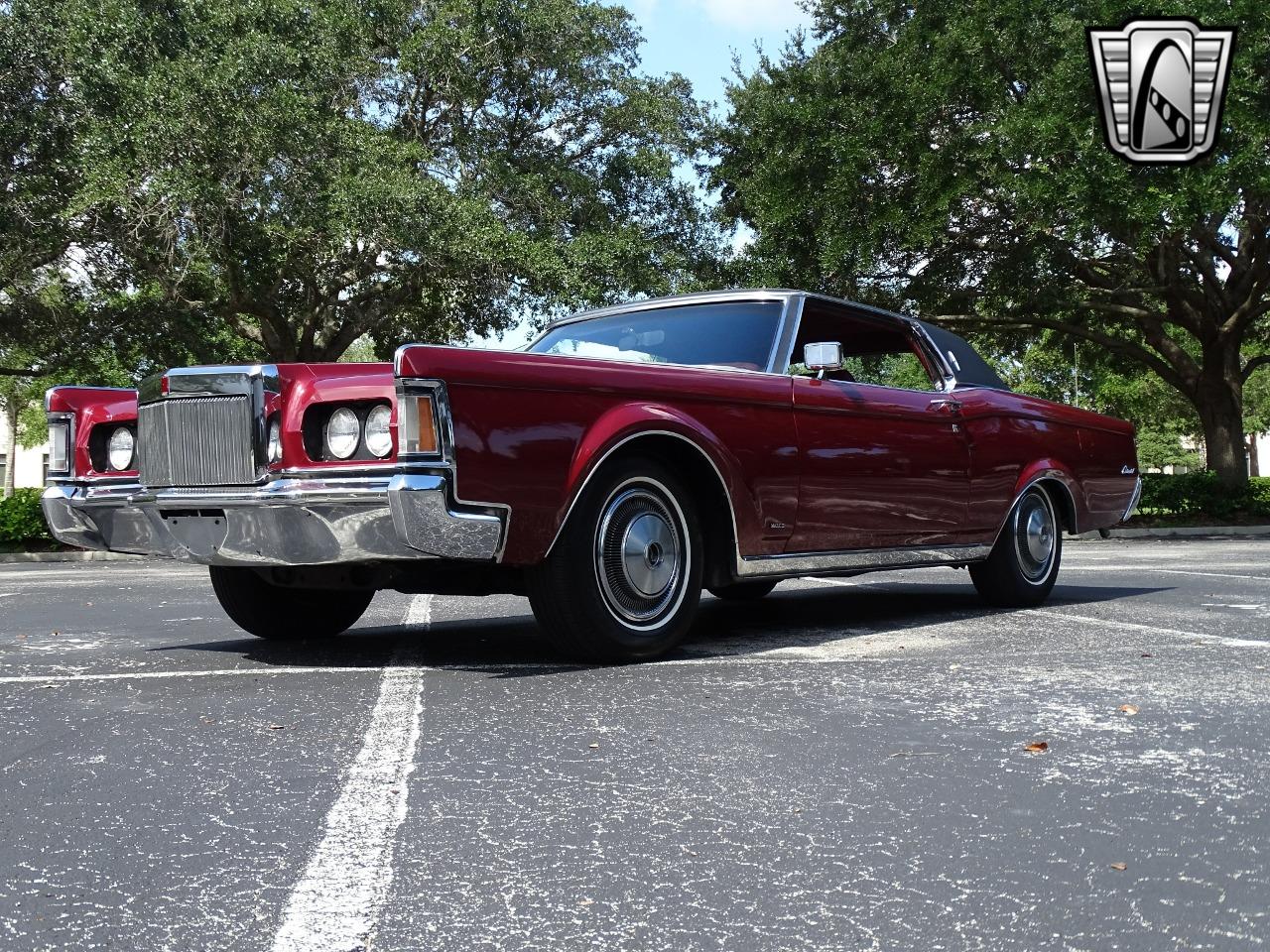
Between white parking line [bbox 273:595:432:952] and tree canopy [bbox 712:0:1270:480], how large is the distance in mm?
16302

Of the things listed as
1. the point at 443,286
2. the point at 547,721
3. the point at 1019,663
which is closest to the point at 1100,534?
the point at 443,286

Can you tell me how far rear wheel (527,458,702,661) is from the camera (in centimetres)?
501

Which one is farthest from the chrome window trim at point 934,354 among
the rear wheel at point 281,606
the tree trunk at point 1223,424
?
the tree trunk at point 1223,424

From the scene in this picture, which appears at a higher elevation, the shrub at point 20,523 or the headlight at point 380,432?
the headlight at point 380,432

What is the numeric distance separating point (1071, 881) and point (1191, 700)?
2.11 meters

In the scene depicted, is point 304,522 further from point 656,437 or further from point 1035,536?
point 1035,536

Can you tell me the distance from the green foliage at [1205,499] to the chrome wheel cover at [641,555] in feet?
67.3

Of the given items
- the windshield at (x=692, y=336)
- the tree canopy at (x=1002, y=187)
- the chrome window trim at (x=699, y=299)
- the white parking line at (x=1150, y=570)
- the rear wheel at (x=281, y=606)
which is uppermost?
the tree canopy at (x=1002, y=187)

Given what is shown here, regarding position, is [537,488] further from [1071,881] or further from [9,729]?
[1071,881]

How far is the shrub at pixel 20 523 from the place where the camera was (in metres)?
19.9

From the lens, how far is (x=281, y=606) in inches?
249

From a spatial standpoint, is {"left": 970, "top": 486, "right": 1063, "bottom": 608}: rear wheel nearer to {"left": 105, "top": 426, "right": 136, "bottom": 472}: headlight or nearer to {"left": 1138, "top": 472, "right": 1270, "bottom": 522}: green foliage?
{"left": 105, "top": 426, "right": 136, "bottom": 472}: headlight

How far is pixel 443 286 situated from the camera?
23844mm

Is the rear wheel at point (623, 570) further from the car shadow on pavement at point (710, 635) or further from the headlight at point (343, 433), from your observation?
the headlight at point (343, 433)
